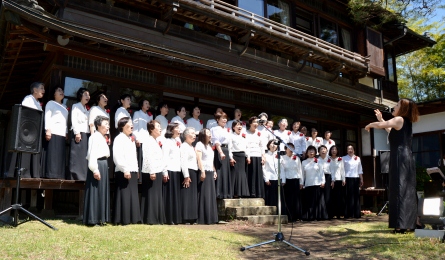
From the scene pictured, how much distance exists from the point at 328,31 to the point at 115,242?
10.9 meters

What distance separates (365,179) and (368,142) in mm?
1310

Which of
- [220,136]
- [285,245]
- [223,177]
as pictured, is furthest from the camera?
[220,136]

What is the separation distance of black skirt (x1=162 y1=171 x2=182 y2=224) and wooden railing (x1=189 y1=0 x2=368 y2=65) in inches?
147

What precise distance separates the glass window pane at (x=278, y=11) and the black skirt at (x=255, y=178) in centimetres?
473

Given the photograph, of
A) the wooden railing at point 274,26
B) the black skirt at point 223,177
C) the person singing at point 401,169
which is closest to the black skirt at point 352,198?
the wooden railing at point 274,26

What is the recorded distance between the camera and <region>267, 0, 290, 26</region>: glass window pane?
1174 cm

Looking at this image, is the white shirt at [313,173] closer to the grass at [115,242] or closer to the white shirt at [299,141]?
the white shirt at [299,141]

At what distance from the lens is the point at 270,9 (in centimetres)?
1176

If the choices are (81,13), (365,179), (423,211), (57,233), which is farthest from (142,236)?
(365,179)

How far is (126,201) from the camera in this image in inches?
270

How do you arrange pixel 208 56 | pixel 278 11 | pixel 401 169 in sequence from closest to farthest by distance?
pixel 401 169 < pixel 208 56 < pixel 278 11

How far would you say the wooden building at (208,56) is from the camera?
773cm

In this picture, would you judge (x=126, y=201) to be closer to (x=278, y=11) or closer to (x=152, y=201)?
(x=152, y=201)

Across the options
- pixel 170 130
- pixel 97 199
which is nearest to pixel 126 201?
pixel 97 199
